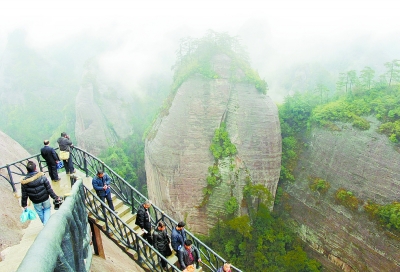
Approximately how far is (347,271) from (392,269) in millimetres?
2858

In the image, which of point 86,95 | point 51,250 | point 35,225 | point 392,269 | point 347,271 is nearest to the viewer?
point 51,250

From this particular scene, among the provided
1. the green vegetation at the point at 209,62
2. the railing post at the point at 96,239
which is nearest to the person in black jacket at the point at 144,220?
the railing post at the point at 96,239

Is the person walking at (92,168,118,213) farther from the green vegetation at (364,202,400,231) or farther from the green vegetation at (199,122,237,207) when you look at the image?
the green vegetation at (364,202,400,231)

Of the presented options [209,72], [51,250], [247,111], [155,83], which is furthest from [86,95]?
[51,250]

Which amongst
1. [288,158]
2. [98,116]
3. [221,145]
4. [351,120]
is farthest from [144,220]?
[98,116]

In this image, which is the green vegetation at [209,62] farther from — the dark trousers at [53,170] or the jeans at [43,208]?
the jeans at [43,208]

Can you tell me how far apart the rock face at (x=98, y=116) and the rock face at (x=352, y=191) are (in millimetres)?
29743

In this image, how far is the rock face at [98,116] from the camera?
139 feet

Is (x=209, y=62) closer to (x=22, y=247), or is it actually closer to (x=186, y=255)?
(x=186, y=255)

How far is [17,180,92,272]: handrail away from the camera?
237cm

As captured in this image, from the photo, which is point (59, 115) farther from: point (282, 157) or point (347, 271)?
point (347, 271)

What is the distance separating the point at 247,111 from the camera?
24109 millimetres

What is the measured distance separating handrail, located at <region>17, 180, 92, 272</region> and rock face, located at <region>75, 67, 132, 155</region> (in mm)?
40138

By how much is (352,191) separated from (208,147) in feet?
35.8
